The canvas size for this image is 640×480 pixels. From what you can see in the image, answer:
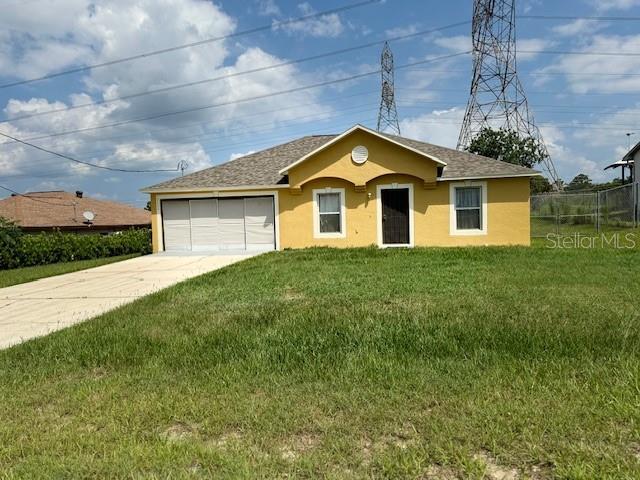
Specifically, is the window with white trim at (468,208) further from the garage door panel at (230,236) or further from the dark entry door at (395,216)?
the garage door panel at (230,236)

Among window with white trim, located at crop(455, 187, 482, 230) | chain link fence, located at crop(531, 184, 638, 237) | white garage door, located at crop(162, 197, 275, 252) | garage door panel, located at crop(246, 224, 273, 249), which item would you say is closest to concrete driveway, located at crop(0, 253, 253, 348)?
garage door panel, located at crop(246, 224, 273, 249)

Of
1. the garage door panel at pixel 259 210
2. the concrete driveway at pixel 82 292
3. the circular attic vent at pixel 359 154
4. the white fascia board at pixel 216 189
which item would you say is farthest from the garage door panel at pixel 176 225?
the circular attic vent at pixel 359 154

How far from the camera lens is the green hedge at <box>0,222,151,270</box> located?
727 inches

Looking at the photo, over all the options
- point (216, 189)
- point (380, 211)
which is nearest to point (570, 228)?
point (380, 211)

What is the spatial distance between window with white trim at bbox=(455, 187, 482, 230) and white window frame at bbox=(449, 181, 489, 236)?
0.32 ft

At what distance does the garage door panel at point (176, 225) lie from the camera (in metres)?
17.1

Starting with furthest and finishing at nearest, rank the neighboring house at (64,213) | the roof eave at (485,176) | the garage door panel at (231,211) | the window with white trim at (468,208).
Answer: the neighboring house at (64,213), the garage door panel at (231,211), the window with white trim at (468,208), the roof eave at (485,176)

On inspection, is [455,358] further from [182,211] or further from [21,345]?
[182,211]

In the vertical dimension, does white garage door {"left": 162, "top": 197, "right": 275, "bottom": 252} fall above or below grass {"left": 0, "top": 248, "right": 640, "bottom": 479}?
above

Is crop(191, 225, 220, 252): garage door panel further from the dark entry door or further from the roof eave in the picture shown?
the roof eave

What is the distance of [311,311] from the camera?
20.2 ft

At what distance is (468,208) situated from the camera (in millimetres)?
15328

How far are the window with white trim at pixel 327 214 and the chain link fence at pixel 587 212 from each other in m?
9.72

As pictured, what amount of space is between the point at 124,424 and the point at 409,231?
522 inches
